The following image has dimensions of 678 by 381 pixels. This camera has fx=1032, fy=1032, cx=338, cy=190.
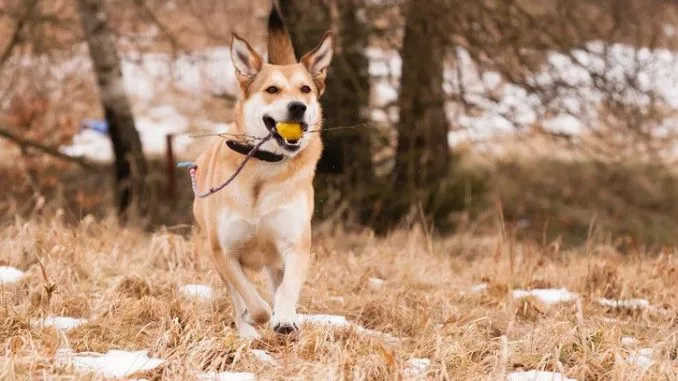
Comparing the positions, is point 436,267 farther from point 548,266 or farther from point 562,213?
point 562,213

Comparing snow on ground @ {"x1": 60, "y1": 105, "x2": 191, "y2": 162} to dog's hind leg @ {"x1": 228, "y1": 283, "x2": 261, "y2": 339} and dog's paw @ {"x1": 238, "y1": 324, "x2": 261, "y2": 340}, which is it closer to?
dog's hind leg @ {"x1": 228, "y1": 283, "x2": 261, "y2": 339}

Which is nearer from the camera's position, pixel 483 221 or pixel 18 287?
pixel 18 287

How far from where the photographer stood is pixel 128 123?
446 inches

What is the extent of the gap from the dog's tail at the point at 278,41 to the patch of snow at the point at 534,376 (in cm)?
222

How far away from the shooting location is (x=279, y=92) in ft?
16.3

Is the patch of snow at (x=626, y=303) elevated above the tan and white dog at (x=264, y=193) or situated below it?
below

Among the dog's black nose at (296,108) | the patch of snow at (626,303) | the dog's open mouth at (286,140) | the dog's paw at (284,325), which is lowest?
the patch of snow at (626,303)

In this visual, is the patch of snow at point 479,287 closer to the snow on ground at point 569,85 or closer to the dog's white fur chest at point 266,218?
the dog's white fur chest at point 266,218

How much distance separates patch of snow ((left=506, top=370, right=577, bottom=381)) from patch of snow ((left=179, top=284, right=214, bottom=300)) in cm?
180

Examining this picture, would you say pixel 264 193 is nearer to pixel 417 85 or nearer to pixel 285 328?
pixel 285 328

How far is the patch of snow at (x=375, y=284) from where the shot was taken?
643 centimetres

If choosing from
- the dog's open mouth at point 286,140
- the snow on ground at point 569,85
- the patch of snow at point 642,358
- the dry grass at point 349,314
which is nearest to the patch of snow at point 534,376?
the dry grass at point 349,314

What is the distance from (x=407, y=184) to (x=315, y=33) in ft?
6.63

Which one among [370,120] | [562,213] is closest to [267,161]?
[370,120]
